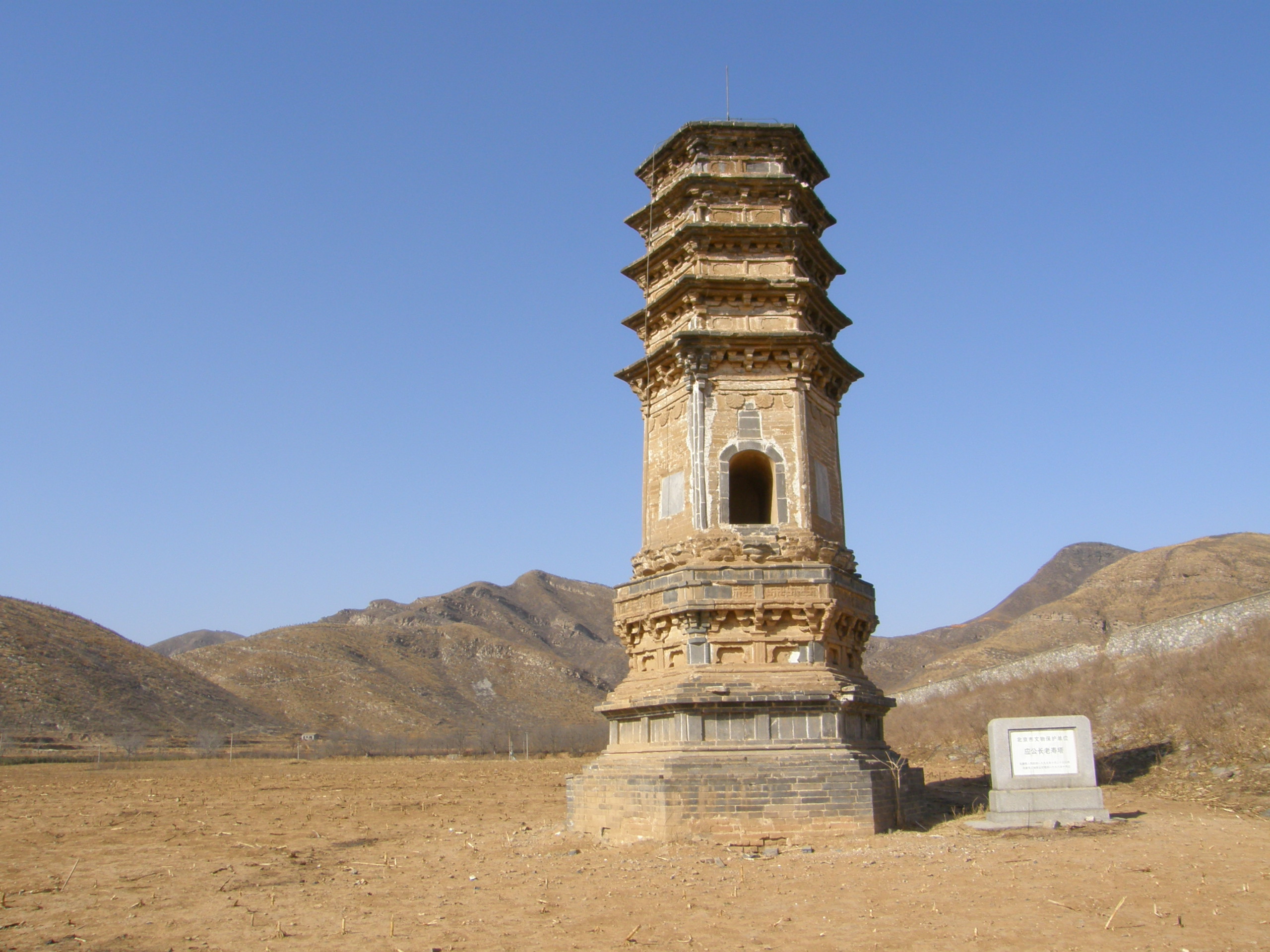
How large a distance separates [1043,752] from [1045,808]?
78cm

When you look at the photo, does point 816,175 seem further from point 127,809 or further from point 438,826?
point 127,809

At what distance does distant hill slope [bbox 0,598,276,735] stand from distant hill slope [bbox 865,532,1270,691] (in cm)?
4427

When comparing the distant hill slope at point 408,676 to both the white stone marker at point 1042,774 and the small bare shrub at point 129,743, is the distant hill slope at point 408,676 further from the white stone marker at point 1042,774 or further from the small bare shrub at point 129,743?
the white stone marker at point 1042,774

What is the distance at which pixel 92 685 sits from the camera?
5116 cm

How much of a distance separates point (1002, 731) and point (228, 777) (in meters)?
25.9

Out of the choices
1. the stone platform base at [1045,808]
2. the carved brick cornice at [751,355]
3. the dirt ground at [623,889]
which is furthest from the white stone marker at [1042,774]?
the carved brick cornice at [751,355]

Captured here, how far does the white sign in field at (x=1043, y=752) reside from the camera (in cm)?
1299

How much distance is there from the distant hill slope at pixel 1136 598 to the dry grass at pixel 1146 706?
2074 centimetres

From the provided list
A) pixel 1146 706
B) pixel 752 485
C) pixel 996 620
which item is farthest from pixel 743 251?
pixel 996 620

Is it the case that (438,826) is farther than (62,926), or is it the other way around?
(438,826)

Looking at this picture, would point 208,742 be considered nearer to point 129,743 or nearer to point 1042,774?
point 129,743

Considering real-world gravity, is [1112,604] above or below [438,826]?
above

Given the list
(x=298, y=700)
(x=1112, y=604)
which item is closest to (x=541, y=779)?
(x=298, y=700)

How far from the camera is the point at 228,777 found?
29.5 metres
